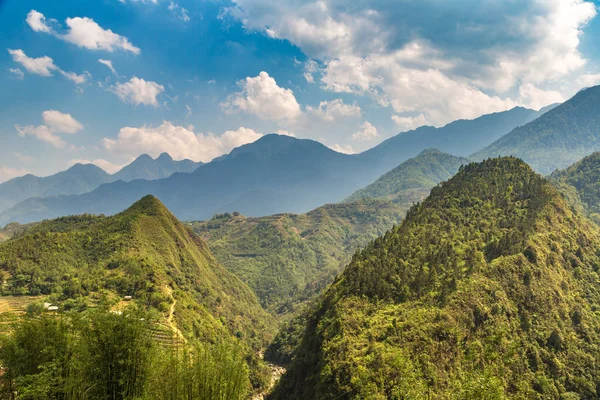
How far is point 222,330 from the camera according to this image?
314 feet

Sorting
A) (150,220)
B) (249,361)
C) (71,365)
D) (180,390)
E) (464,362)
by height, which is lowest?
(249,361)

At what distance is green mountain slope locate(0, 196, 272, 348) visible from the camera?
3246 inches

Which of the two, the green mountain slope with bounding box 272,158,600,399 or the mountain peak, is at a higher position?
the mountain peak

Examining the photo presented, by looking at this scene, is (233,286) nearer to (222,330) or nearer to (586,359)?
(222,330)

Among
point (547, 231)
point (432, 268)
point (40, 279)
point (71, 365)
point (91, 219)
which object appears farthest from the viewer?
point (91, 219)

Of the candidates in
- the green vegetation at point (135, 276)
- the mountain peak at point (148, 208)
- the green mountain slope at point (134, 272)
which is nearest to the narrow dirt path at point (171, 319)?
the green vegetation at point (135, 276)

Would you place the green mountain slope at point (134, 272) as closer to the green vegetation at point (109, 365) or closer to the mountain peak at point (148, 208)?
the mountain peak at point (148, 208)

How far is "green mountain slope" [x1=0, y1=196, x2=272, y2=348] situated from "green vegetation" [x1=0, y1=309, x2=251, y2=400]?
21296mm

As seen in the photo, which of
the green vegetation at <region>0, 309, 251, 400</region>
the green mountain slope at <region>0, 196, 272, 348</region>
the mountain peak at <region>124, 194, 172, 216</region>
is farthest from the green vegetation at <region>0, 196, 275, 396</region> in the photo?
the green vegetation at <region>0, 309, 251, 400</region>

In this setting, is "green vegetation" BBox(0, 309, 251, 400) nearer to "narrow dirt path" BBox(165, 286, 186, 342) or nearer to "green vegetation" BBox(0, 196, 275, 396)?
"green vegetation" BBox(0, 196, 275, 396)

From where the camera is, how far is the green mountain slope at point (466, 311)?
4806 centimetres

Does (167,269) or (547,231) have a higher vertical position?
(167,269)

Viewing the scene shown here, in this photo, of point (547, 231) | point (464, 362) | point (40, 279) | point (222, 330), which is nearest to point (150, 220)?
point (40, 279)

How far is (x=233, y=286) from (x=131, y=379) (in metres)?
135
